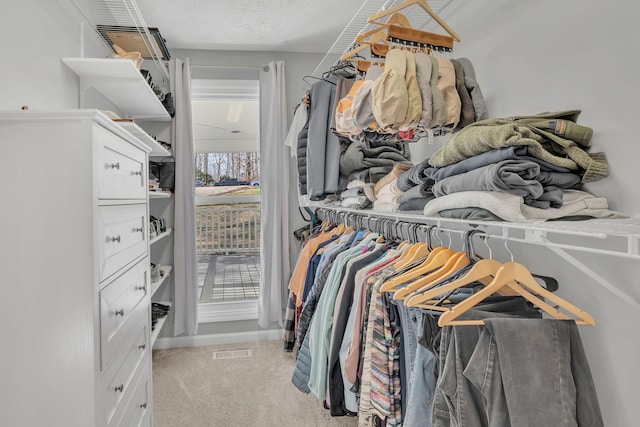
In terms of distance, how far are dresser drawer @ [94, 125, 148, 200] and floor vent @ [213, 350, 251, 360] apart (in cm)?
183

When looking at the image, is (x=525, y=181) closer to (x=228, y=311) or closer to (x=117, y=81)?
(x=117, y=81)

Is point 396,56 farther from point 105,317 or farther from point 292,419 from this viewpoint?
point 292,419

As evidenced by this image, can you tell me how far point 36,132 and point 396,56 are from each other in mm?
1052

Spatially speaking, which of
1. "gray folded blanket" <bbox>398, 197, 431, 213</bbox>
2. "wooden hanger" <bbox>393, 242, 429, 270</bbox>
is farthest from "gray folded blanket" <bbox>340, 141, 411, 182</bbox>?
"wooden hanger" <bbox>393, 242, 429, 270</bbox>

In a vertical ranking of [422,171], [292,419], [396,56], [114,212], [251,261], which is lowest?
[292,419]

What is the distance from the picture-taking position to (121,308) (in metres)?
1.36

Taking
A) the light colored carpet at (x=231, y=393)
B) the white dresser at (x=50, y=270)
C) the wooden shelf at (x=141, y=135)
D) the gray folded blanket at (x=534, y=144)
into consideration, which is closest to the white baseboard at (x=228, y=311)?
the light colored carpet at (x=231, y=393)

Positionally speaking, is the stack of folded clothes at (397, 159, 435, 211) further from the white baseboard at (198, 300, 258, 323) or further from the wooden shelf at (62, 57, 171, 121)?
the white baseboard at (198, 300, 258, 323)

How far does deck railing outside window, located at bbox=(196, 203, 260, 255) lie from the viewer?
3.58 m

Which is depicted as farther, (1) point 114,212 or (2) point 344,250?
(2) point 344,250

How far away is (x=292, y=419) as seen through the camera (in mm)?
2262

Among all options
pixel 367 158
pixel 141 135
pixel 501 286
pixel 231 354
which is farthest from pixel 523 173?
pixel 231 354

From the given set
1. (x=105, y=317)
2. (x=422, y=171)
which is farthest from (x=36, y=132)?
(x=422, y=171)

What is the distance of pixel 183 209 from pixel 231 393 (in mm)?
1462
